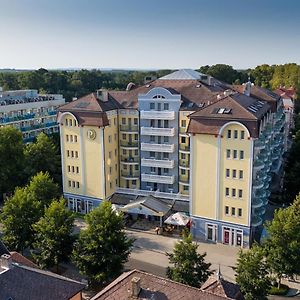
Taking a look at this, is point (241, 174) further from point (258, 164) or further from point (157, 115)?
point (157, 115)

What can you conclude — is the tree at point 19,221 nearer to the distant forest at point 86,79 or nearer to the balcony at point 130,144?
the balcony at point 130,144

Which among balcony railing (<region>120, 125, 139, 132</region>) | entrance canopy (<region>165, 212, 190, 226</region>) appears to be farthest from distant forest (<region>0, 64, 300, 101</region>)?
entrance canopy (<region>165, 212, 190, 226</region>)

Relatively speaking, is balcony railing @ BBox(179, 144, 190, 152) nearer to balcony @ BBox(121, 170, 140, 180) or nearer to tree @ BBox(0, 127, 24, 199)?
balcony @ BBox(121, 170, 140, 180)

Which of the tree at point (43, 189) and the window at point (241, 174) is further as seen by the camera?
the tree at point (43, 189)

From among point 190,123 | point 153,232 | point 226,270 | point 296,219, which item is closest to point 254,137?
point 190,123

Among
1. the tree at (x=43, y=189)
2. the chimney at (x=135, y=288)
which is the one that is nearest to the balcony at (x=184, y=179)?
the tree at (x=43, y=189)

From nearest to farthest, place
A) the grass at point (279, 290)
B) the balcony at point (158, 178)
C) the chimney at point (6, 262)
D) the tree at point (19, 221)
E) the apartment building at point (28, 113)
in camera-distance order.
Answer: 1. the chimney at point (6, 262)
2. the grass at point (279, 290)
3. the tree at point (19, 221)
4. the balcony at point (158, 178)
5. the apartment building at point (28, 113)
